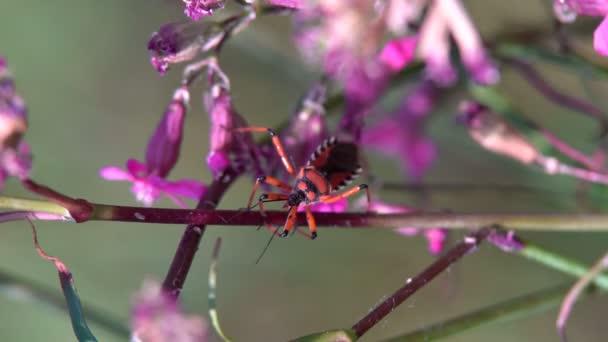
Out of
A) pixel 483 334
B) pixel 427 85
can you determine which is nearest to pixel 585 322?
pixel 483 334

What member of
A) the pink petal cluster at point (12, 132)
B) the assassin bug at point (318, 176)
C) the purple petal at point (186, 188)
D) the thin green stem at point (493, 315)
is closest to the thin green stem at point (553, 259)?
the thin green stem at point (493, 315)

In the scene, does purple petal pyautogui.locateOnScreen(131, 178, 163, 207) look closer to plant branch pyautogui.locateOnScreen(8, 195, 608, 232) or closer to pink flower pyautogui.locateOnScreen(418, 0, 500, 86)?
plant branch pyautogui.locateOnScreen(8, 195, 608, 232)

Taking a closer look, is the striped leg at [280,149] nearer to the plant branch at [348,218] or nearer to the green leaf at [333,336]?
the plant branch at [348,218]

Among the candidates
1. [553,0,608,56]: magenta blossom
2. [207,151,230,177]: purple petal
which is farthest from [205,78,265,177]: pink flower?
[553,0,608,56]: magenta blossom

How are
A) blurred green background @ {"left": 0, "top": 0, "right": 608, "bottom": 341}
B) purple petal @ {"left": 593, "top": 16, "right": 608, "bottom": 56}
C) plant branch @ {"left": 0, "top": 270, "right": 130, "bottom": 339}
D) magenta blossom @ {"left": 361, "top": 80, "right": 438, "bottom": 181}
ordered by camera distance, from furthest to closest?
blurred green background @ {"left": 0, "top": 0, "right": 608, "bottom": 341}
magenta blossom @ {"left": 361, "top": 80, "right": 438, "bottom": 181}
plant branch @ {"left": 0, "top": 270, "right": 130, "bottom": 339}
purple petal @ {"left": 593, "top": 16, "right": 608, "bottom": 56}

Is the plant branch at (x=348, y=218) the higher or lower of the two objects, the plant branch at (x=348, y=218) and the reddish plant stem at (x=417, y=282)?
the higher

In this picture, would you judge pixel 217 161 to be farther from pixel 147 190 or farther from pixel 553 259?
pixel 553 259

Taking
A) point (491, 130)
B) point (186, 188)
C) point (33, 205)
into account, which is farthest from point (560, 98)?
point (33, 205)
